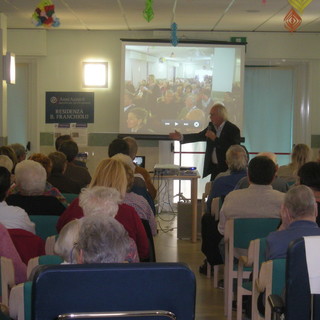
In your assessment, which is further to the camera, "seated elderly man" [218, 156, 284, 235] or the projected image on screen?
the projected image on screen

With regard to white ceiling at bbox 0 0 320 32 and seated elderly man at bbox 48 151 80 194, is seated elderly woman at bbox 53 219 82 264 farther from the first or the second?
white ceiling at bbox 0 0 320 32

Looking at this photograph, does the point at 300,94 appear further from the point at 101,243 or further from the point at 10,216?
the point at 101,243

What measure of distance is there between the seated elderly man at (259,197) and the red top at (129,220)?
0.98 metres

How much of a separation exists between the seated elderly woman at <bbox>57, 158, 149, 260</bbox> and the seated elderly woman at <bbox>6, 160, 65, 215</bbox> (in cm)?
41

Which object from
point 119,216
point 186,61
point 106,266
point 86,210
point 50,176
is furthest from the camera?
point 186,61

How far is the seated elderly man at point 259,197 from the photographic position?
4.64 m

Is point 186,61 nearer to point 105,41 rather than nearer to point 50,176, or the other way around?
point 105,41

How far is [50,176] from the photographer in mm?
5676

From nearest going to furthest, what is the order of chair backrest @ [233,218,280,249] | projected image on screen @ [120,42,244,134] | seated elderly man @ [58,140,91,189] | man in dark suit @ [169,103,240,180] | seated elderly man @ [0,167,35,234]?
1. seated elderly man @ [0,167,35,234]
2. chair backrest @ [233,218,280,249]
3. seated elderly man @ [58,140,91,189]
4. man in dark suit @ [169,103,240,180]
5. projected image on screen @ [120,42,244,134]

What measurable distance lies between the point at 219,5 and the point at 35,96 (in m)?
3.85

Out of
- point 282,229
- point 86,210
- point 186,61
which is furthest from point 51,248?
point 186,61

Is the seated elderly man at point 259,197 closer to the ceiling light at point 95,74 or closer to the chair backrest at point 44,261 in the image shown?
the chair backrest at point 44,261

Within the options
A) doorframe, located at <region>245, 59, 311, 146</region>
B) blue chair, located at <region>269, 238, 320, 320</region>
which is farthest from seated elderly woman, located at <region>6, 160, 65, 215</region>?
doorframe, located at <region>245, 59, 311, 146</region>

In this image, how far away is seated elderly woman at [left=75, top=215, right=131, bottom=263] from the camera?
2.54 meters
